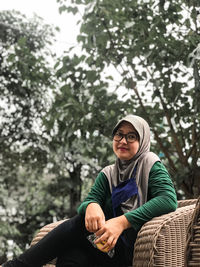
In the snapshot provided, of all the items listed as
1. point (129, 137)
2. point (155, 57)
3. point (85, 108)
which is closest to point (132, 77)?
point (155, 57)

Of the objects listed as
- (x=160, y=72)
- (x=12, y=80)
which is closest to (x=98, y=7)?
(x=160, y=72)

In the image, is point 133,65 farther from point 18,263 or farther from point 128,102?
point 18,263

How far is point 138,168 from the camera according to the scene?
1534 mm

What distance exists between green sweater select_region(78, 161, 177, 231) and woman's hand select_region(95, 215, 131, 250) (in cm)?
3

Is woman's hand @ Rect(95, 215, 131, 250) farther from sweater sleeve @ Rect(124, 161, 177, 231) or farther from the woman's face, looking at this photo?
the woman's face

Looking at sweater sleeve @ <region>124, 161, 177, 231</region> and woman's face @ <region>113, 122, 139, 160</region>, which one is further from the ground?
woman's face @ <region>113, 122, 139, 160</region>

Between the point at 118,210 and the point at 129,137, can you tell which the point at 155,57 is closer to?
the point at 129,137

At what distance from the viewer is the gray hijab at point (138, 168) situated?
150cm

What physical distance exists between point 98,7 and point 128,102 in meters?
0.72

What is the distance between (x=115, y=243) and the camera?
1381 mm

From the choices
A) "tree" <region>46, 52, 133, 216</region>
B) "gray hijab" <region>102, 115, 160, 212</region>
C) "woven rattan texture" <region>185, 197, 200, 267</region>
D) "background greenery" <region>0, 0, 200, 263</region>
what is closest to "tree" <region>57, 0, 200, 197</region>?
"background greenery" <region>0, 0, 200, 263</region>

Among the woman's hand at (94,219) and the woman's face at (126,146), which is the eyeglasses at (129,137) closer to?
the woman's face at (126,146)

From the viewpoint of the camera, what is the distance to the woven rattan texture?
3.75 ft

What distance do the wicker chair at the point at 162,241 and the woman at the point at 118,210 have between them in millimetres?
59
